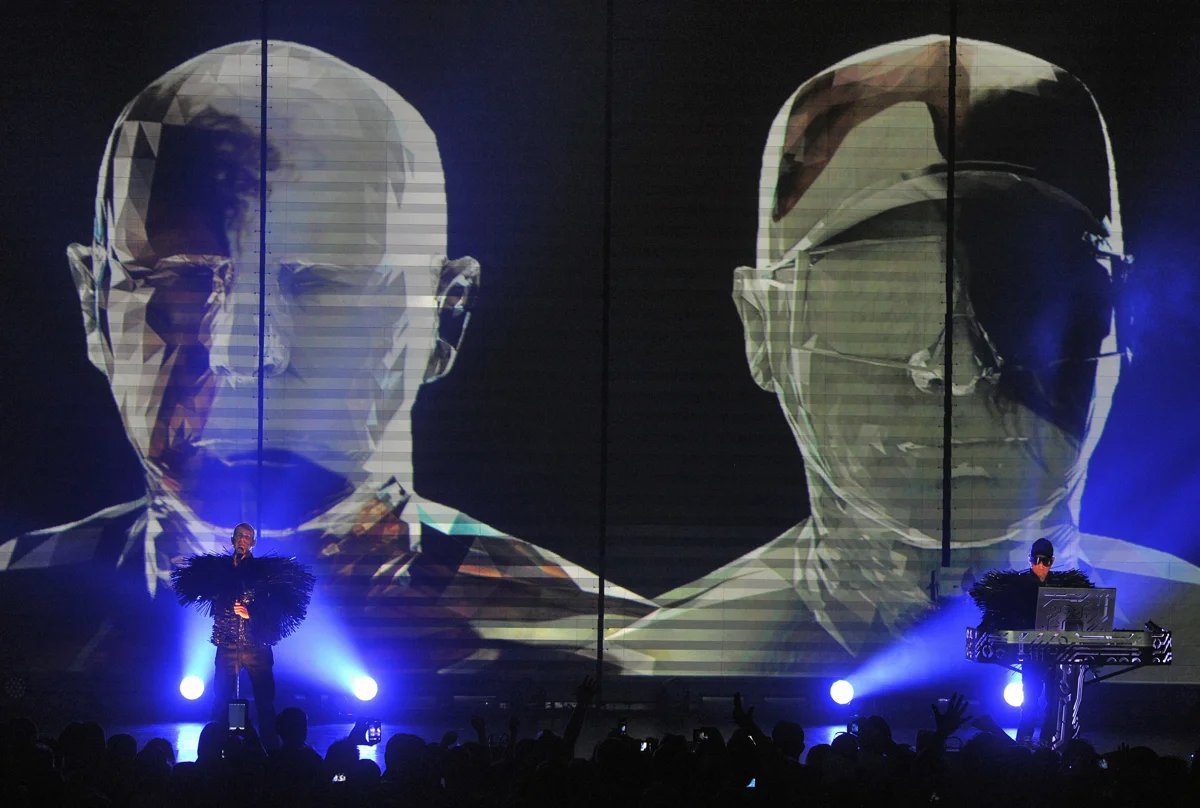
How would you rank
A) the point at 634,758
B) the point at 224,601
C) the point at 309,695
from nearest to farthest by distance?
the point at 634,758 < the point at 224,601 < the point at 309,695

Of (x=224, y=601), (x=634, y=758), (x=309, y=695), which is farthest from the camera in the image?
(x=309, y=695)

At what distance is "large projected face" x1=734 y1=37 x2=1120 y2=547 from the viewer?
360 inches

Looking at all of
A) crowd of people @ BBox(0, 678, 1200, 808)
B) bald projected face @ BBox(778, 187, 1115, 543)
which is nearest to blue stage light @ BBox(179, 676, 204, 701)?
crowd of people @ BBox(0, 678, 1200, 808)

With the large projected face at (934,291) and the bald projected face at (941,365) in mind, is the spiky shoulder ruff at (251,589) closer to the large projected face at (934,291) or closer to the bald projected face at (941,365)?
the large projected face at (934,291)

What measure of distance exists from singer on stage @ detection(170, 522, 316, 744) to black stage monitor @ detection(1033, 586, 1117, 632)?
4.18 m

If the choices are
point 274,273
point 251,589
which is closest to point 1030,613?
point 251,589

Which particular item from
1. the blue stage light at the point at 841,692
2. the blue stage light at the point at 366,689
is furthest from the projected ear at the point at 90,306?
the blue stage light at the point at 841,692

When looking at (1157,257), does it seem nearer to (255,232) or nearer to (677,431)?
(677,431)

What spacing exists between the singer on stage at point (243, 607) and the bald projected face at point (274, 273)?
1166mm

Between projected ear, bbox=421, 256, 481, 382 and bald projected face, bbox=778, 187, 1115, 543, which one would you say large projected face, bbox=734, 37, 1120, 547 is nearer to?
bald projected face, bbox=778, 187, 1115, 543

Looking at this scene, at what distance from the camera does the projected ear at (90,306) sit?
356 inches

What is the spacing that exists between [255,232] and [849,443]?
420 cm

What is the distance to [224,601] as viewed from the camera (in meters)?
7.80

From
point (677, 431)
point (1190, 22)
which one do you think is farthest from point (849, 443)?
point (1190, 22)
